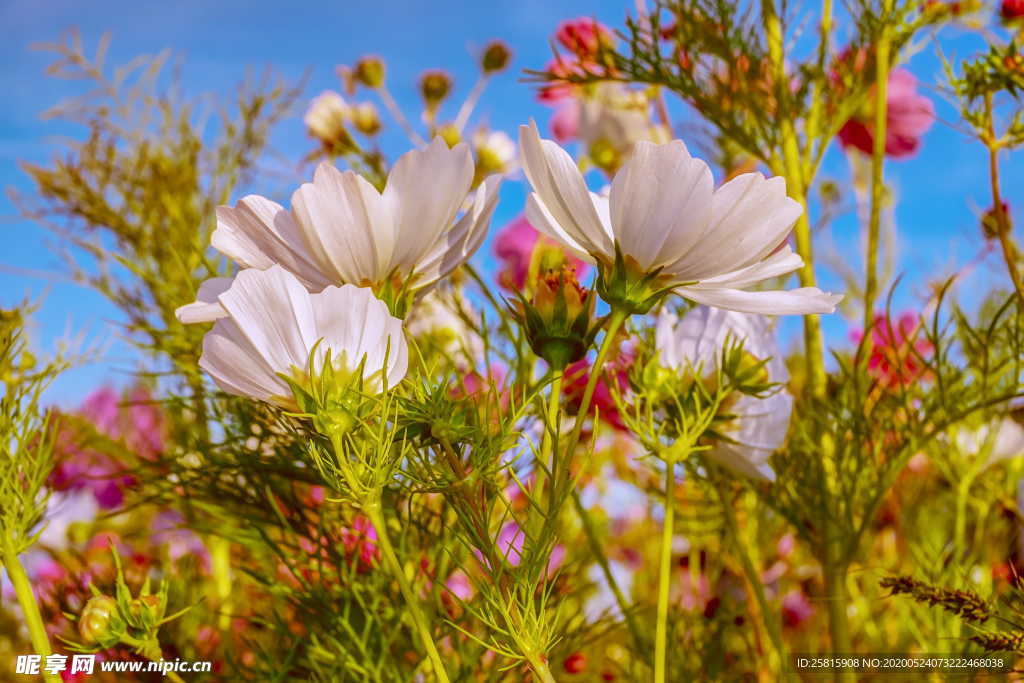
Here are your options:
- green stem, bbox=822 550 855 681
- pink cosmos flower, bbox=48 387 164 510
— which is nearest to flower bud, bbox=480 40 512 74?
pink cosmos flower, bbox=48 387 164 510

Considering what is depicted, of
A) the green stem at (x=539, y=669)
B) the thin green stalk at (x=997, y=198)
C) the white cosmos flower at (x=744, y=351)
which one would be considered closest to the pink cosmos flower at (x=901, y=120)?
the thin green stalk at (x=997, y=198)

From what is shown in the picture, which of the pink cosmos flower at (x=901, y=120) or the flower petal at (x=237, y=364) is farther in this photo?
the pink cosmos flower at (x=901, y=120)

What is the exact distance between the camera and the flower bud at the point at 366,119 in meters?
0.90

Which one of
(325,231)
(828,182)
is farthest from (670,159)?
(828,182)

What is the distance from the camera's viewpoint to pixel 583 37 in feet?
1.95

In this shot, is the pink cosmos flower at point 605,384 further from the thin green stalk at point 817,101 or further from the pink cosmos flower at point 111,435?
the pink cosmos flower at point 111,435

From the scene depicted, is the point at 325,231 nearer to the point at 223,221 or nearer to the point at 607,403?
the point at 223,221

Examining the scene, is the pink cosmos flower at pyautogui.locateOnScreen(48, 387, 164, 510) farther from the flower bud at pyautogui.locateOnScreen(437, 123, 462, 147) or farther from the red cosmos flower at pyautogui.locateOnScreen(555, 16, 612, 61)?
the red cosmos flower at pyautogui.locateOnScreen(555, 16, 612, 61)

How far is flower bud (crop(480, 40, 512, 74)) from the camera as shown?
0.86m

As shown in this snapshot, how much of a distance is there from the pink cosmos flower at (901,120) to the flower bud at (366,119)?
48 cm

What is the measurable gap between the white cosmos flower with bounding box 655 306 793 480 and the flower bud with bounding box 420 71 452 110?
0.50 metres

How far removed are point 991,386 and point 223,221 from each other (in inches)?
18.1

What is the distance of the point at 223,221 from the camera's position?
284 mm

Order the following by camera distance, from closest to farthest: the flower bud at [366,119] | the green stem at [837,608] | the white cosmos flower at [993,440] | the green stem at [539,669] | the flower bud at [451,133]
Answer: the green stem at [539,669] → the green stem at [837,608] → the white cosmos flower at [993,440] → the flower bud at [451,133] → the flower bud at [366,119]
